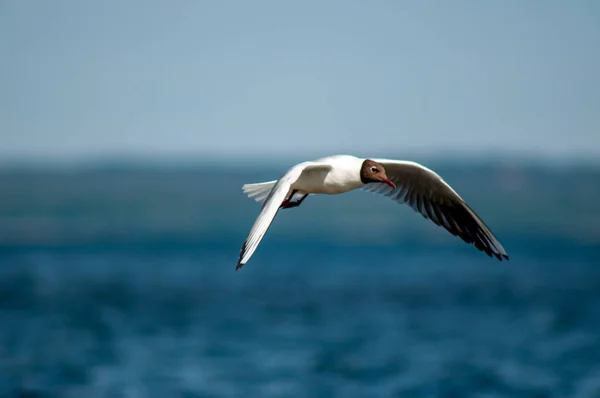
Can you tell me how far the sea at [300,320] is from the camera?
83.2 feet

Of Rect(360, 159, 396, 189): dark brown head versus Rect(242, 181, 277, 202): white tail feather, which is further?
Rect(242, 181, 277, 202): white tail feather

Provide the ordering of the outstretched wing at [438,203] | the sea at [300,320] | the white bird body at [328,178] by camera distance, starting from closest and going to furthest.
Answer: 1. the white bird body at [328,178]
2. the outstretched wing at [438,203]
3. the sea at [300,320]

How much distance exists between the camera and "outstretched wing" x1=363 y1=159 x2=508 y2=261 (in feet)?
39.2

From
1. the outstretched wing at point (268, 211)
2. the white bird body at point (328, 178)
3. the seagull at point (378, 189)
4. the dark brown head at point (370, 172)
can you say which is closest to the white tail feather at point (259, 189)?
the seagull at point (378, 189)

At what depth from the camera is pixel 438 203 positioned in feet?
40.1

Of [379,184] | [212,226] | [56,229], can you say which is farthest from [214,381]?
[212,226]

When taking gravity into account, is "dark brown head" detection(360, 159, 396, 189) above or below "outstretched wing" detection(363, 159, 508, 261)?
above

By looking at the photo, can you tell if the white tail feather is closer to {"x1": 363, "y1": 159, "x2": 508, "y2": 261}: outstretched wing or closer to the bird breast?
the bird breast

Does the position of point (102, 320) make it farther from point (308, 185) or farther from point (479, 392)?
point (308, 185)

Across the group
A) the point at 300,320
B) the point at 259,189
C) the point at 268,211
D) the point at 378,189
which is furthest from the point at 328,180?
the point at 300,320

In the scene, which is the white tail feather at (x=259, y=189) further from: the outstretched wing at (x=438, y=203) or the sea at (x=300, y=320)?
the sea at (x=300, y=320)

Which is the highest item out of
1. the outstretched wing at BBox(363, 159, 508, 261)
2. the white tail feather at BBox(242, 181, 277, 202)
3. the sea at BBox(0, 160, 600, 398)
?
the white tail feather at BBox(242, 181, 277, 202)

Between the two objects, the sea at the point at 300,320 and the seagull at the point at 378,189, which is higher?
the seagull at the point at 378,189

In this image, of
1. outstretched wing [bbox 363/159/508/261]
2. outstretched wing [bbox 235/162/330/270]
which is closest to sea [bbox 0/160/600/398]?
outstretched wing [bbox 363/159/508/261]
